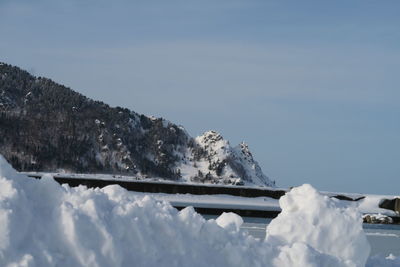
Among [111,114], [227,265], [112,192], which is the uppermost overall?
[111,114]

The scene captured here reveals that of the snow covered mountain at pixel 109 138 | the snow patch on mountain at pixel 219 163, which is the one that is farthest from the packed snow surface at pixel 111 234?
the snow patch on mountain at pixel 219 163

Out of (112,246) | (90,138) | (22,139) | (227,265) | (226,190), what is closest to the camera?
(112,246)

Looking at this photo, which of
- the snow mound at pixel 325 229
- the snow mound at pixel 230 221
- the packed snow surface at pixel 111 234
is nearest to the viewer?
the packed snow surface at pixel 111 234

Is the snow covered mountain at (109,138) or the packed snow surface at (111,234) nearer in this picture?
the packed snow surface at (111,234)

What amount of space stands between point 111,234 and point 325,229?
10.5ft

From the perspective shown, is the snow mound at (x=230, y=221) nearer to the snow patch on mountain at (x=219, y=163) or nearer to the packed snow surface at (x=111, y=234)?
the packed snow surface at (x=111, y=234)

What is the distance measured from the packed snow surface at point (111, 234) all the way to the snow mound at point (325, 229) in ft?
1.08

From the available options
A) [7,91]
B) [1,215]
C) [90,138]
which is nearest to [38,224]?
[1,215]

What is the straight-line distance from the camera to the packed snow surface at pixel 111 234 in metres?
5.36

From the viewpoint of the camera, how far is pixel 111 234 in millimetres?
5668

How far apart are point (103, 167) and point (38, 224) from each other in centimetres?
10280

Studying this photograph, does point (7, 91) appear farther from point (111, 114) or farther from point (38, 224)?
point (38, 224)

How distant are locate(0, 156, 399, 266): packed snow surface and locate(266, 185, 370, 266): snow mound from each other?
0.33 meters

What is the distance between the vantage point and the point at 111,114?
112062mm
